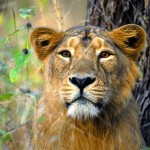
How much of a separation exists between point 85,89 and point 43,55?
1056 mm

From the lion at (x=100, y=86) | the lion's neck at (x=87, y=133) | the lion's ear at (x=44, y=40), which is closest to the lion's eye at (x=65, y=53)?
the lion at (x=100, y=86)

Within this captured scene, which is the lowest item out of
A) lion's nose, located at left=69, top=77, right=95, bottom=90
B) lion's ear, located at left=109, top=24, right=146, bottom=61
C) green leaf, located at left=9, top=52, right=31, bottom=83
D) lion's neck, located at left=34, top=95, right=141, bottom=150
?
lion's neck, located at left=34, top=95, right=141, bottom=150

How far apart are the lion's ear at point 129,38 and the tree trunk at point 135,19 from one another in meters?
0.95

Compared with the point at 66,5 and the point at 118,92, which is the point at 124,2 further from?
the point at 66,5

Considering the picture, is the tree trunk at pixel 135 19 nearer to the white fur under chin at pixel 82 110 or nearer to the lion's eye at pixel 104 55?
the lion's eye at pixel 104 55

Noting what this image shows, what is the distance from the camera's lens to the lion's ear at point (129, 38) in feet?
18.9

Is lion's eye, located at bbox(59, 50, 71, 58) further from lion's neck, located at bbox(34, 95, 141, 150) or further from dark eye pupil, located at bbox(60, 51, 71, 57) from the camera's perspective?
lion's neck, located at bbox(34, 95, 141, 150)

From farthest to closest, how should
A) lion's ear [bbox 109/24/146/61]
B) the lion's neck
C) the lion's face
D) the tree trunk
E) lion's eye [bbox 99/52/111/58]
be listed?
the tree trunk < lion's ear [bbox 109/24/146/61] < the lion's neck < lion's eye [bbox 99/52/111/58] < the lion's face

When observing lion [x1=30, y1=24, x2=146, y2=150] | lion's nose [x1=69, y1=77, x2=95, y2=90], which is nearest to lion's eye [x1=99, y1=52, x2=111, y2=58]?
lion [x1=30, y1=24, x2=146, y2=150]

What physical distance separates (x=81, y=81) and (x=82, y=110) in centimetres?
32

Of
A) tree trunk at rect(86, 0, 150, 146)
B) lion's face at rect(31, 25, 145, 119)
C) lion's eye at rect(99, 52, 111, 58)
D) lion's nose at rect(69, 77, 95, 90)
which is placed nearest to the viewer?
lion's nose at rect(69, 77, 95, 90)

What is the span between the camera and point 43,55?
19.3 ft

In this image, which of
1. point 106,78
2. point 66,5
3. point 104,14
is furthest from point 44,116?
point 66,5

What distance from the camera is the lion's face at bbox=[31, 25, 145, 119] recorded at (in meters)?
5.07
